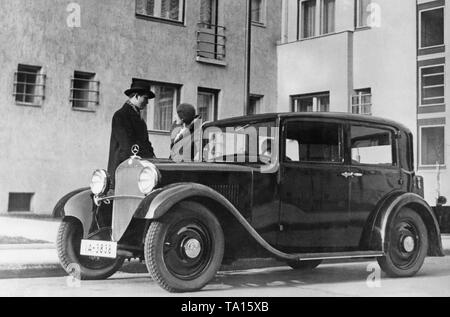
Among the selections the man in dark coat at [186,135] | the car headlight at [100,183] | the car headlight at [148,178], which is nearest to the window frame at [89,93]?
the man in dark coat at [186,135]

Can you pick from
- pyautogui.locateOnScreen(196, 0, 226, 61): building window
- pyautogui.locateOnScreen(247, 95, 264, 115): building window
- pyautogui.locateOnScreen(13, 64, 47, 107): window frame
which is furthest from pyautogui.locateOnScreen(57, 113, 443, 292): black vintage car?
pyautogui.locateOnScreen(247, 95, 264, 115): building window

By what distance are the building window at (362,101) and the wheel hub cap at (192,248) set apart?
9.58 metres

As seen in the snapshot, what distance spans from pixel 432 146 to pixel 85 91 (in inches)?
245

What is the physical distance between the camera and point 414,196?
5.75 m

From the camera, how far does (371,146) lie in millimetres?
5848

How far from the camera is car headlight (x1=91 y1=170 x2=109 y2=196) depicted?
514 cm

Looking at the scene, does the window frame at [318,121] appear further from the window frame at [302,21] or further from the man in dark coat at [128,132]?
the window frame at [302,21]

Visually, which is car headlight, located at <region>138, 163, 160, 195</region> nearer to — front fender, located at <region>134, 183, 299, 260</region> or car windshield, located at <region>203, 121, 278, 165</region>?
front fender, located at <region>134, 183, 299, 260</region>

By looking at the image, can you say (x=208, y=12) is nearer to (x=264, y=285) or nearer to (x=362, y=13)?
(x=362, y=13)

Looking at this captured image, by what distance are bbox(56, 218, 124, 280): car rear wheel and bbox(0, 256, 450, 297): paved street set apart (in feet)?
0.30

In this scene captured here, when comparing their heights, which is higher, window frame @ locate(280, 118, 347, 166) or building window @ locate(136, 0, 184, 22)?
building window @ locate(136, 0, 184, 22)
